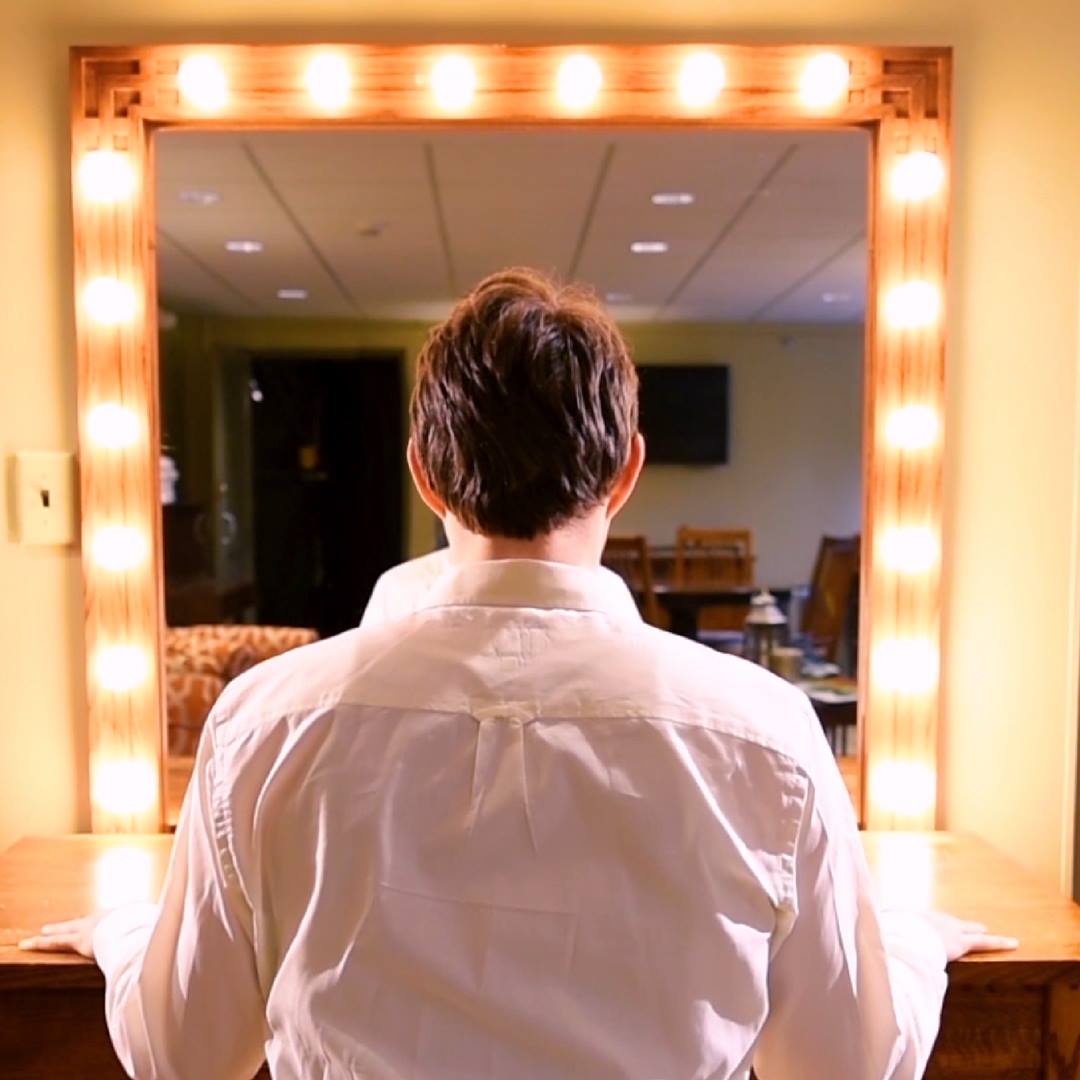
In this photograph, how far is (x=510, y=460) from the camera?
63cm

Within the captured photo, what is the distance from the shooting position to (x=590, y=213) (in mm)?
1229

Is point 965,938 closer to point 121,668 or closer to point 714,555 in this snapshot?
point 714,555

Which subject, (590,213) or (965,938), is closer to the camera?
(965,938)

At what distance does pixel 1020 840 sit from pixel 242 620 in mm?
928

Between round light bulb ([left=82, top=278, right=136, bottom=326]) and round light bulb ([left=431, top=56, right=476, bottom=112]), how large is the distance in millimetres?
394

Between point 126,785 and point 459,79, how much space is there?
0.86 metres

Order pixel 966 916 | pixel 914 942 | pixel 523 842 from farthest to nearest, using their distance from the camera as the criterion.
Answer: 1. pixel 966 916
2. pixel 914 942
3. pixel 523 842

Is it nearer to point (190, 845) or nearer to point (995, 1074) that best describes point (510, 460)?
point (190, 845)

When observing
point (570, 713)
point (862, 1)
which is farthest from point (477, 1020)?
point (862, 1)

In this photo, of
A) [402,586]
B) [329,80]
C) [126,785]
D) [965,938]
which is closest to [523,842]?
[965,938]

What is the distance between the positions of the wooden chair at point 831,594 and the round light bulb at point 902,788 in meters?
0.14

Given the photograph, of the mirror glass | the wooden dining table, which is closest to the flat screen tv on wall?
the mirror glass

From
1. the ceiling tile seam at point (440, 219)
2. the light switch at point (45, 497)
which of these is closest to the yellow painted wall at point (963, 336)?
the light switch at point (45, 497)

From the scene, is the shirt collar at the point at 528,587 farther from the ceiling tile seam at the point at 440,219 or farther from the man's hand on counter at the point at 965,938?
the ceiling tile seam at the point at 440,219
